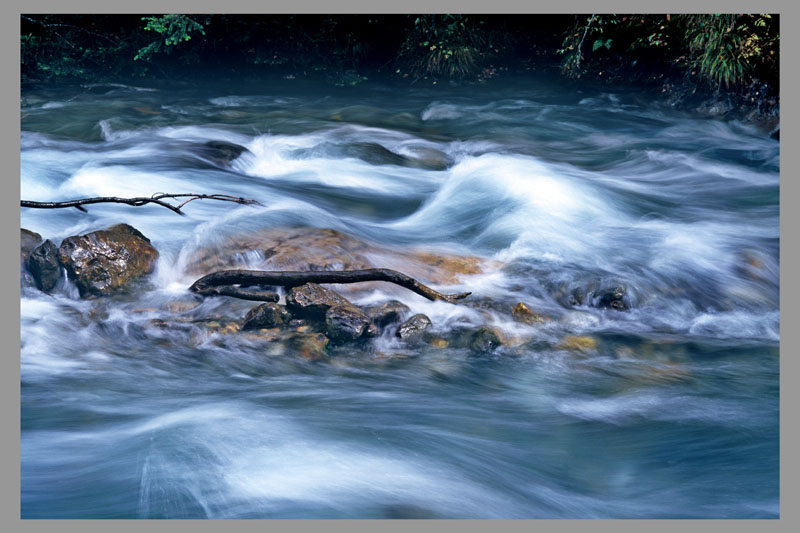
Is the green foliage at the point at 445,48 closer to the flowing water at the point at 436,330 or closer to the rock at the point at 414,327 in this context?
the flowing water at the point at 436,330

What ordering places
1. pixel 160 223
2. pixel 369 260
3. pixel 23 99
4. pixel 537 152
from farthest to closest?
pixel 23 99, pixel 537 152, pixel 160 223, pixel 369 260

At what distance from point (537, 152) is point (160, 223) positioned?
2.42m

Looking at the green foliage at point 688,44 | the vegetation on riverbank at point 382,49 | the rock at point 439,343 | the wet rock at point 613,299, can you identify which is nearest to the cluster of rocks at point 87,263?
the rock at point 439,343

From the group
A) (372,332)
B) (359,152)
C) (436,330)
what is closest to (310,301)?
(372,332)

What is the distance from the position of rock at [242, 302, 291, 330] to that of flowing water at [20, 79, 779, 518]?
89 mm

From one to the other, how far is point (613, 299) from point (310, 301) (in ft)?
4.51

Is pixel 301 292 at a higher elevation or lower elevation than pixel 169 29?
lower

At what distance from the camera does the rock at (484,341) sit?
326cm

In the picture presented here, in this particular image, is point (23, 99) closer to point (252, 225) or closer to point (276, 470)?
point (252, 225)

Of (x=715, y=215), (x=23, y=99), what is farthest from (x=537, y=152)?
(x=23, y=99)

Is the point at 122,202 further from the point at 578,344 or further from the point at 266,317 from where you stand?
the point at 578,344

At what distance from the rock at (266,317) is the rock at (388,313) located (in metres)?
0.37

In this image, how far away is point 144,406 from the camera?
9.40ft

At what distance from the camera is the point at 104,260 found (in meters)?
3.62
